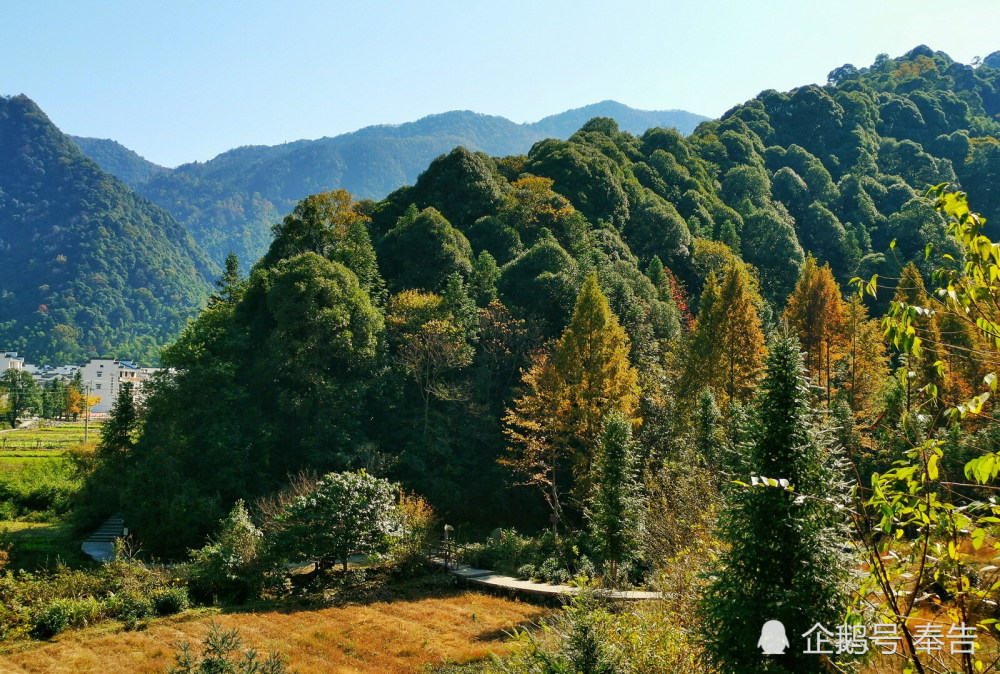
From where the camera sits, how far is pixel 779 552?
9.91m

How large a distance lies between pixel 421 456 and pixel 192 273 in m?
160

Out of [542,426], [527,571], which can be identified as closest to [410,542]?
[527,571]

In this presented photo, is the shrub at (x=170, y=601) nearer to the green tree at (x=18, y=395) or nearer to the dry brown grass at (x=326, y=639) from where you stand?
the dry brown grass at (x=326, y=639)

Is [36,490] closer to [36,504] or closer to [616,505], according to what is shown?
[36,504]

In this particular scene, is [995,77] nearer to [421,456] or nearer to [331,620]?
[421,456]

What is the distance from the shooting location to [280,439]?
29.0 meters

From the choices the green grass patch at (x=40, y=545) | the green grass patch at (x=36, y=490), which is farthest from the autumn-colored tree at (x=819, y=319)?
the green grass patch at (x=36, y=490)

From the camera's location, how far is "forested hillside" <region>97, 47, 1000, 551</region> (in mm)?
26844

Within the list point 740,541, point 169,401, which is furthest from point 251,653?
point 169,401

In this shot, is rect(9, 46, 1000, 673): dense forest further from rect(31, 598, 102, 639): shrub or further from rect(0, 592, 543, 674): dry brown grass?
rect(31, 598, 102, 639): shrub

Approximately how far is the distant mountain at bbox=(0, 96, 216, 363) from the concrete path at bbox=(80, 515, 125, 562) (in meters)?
113

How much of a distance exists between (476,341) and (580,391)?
25.3 ft

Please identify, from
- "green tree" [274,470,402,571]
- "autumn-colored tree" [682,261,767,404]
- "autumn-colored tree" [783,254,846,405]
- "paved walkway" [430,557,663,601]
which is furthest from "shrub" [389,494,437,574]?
"autumn-colored tree" [783,254,846,405]

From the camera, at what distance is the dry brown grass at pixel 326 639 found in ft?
46.2
